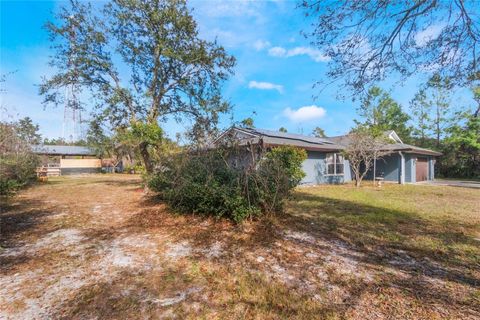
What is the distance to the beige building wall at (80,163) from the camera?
28297 millimetres

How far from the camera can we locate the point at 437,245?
4160mm

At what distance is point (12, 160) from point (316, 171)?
15972mm

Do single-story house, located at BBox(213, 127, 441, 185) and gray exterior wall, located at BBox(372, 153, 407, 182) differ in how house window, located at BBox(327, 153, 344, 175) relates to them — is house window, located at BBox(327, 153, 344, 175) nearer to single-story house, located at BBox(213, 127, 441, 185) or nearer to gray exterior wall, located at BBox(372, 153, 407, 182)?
single-story house, located at BBox(213, 127, 441, 185)

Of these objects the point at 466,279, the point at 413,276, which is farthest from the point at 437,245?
the point at 413,276

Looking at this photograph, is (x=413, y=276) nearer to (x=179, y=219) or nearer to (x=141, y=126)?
(x=179, y=219)

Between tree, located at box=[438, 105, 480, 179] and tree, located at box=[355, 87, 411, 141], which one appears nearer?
tree, located at box=[438, 105, 480, 179]

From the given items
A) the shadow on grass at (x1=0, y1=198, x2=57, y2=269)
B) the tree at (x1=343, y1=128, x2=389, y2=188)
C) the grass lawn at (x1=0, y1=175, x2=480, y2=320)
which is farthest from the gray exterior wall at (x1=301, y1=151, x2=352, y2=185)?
the shadow on grass at (x1=0, y1=198, x2=57, y2=269)

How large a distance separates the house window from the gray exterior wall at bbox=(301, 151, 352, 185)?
33 cm

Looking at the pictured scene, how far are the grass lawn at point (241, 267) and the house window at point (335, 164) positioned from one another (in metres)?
9.68

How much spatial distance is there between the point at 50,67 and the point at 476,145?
29.6 m

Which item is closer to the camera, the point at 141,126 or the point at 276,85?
the point at 141,126

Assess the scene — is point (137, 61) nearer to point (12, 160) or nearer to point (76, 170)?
point (12, 160)

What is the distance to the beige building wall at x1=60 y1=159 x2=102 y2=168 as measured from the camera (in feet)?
92.8

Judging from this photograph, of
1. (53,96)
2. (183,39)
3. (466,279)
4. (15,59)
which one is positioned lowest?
(466,279)
